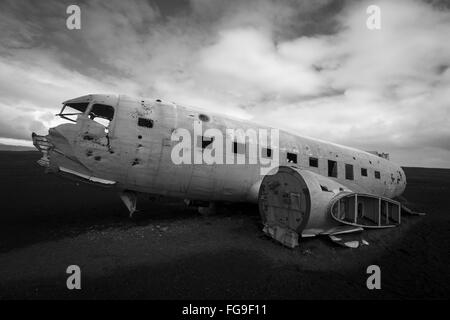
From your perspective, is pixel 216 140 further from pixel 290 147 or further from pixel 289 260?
pixel 289 260

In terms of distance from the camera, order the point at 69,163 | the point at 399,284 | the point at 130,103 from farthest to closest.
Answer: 1. the point at 130,103
2. the point at 69,163
3. the point at 399,284

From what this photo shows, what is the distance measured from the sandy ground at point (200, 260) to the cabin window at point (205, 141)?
351 cm

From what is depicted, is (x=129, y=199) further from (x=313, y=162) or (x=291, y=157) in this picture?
(x=313, y=162)

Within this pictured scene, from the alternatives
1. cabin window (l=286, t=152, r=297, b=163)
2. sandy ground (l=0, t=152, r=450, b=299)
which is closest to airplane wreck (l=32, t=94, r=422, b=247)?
cabin window (l=286, t=152, r=297, b=163)

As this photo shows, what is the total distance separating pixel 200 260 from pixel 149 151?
432cm

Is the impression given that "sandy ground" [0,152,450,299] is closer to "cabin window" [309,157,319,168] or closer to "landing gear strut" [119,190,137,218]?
"landing gear strut" [119,190,137,218]

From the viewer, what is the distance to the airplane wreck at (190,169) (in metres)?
8.47

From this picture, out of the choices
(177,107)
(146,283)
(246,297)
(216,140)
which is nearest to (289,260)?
(246,297)

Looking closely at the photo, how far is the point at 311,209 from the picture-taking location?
8164mm

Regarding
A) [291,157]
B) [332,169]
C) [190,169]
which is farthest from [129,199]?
[332,169]

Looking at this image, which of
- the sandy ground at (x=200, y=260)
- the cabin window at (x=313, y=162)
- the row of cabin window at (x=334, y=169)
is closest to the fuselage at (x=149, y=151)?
the cabin window at (x=313, y=162)

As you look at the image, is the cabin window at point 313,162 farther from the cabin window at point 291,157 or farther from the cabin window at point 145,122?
the cabin window at point 145,122

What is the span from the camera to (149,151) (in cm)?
920

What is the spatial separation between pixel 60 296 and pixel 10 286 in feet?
4.91
